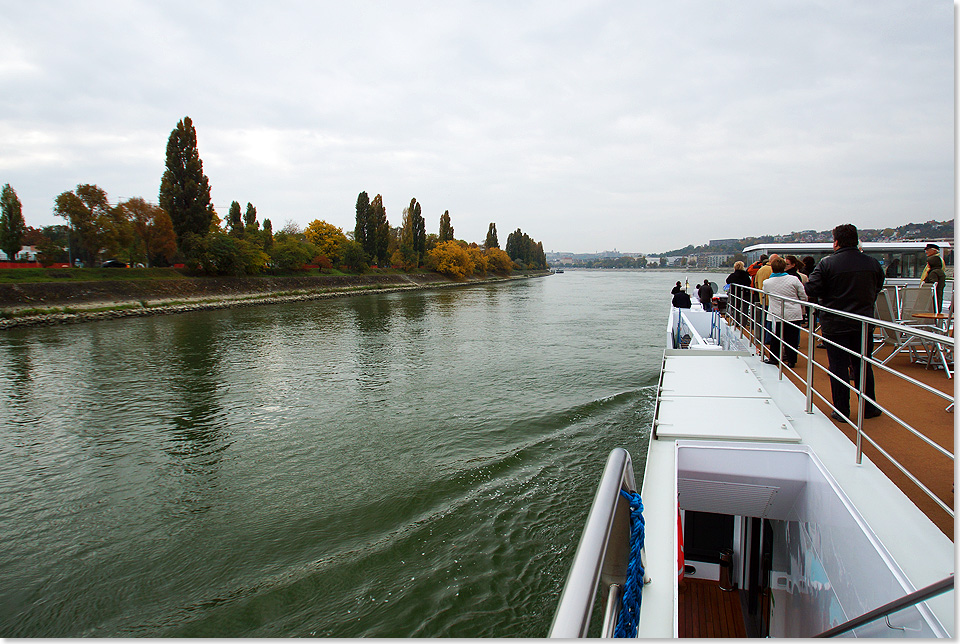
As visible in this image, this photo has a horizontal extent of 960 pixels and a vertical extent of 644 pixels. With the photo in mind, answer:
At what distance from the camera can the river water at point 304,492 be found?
4.71m

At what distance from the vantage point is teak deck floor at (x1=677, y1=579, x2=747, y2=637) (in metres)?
4.47

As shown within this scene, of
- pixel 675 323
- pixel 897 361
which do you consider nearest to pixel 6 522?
→ pixel 897 361

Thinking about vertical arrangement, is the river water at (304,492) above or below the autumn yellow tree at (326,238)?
below

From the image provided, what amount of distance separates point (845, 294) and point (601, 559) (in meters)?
4.49

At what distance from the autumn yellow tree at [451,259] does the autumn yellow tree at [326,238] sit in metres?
16.8

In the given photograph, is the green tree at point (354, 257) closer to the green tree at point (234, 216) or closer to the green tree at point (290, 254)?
the green tree at point (290, 254)

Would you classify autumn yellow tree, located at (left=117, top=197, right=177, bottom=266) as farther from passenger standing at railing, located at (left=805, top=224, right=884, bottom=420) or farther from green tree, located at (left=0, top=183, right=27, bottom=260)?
passenger standing at railing, located at (left=805, top=224, right=884, bottom=420)

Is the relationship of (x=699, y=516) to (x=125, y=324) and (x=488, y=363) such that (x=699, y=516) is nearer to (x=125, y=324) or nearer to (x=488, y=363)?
(x=488, y=363)

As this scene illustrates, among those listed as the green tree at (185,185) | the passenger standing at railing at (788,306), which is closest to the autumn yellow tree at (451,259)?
the green tree at (185,185)

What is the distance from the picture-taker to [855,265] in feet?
→ 14.5

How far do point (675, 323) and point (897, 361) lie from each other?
10.3 metres

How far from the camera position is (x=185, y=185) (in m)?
40.8

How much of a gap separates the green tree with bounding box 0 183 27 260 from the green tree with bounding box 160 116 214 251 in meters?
15.7

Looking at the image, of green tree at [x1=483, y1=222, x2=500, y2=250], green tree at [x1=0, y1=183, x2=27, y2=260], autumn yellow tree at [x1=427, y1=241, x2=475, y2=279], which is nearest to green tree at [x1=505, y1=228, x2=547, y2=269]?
green tree at [x1=483, y1=222, x2=500, y2=250]
